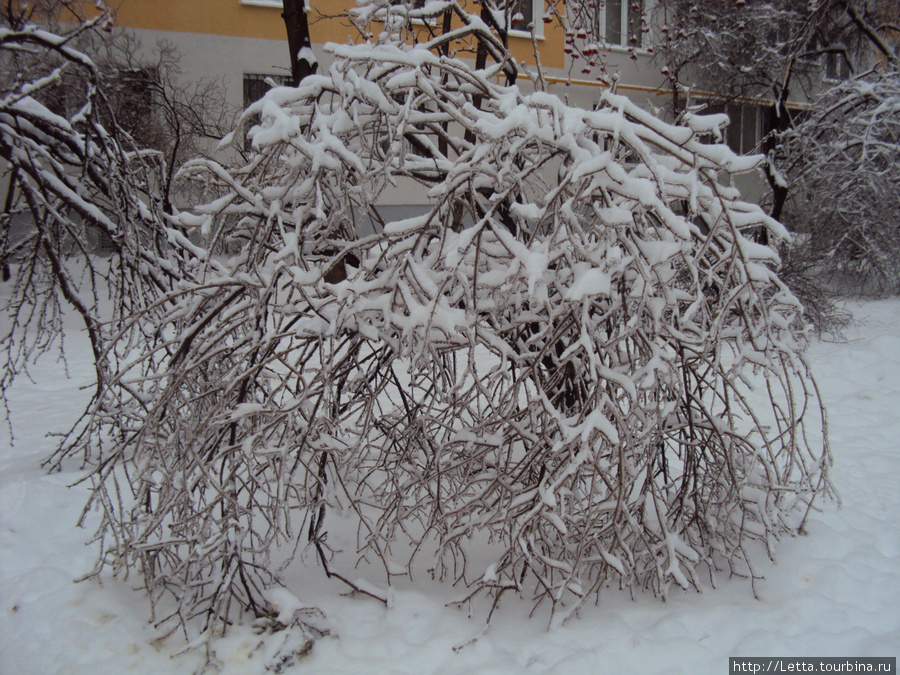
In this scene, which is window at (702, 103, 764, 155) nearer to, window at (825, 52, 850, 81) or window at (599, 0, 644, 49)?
window at (825, 52, 850, 81)

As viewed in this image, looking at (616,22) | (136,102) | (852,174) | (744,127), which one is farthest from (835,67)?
(136,102)

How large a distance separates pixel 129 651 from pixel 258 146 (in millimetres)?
2049

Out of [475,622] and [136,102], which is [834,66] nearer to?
[136,102]

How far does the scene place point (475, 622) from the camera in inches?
107

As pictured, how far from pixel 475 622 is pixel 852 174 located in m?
7.99

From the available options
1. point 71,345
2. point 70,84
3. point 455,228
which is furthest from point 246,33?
point 455,228

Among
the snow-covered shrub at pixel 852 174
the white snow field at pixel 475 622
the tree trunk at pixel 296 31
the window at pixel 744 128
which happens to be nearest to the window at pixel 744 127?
the window at pixel 744 128

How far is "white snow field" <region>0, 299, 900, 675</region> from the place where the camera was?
246cm

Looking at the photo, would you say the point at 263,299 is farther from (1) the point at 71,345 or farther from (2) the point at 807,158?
(2) the point at 807,158

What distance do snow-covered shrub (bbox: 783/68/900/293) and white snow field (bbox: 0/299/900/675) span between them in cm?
611

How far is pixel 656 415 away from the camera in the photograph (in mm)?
2459

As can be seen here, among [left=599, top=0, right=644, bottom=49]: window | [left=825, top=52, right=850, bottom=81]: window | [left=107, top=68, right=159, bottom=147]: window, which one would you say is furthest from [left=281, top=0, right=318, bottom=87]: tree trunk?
[left=825, top=52, right=850, bottom=81]: window

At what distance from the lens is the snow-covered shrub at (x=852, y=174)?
26.5 feet

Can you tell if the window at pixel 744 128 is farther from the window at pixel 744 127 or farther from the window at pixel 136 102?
the window at pixel 136 102
